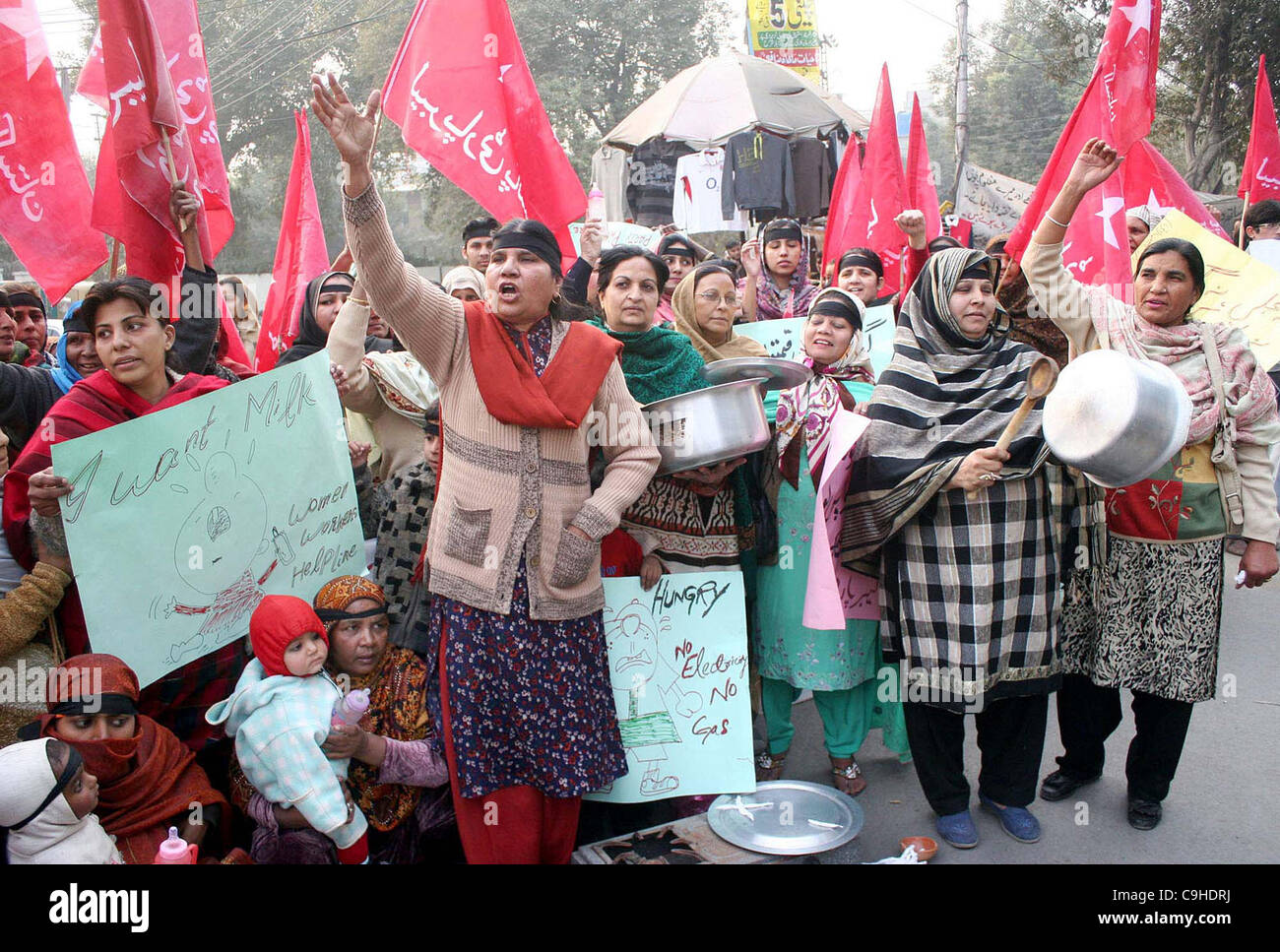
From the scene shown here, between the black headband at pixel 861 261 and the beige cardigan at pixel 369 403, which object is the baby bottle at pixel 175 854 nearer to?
the beige cardigan at pixel 369 403

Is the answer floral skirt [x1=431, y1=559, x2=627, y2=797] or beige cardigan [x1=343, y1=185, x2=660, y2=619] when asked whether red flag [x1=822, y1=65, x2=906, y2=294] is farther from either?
floral skirt [x1=431, y1=559, x2=627, y2=797]

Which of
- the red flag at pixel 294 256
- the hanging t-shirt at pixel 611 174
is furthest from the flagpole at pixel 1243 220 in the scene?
the hanging t-shirt at pixel 611 174

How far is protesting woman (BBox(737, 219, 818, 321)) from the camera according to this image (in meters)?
5.32

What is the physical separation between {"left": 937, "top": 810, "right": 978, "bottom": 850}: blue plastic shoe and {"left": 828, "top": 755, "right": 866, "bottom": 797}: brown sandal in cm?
44

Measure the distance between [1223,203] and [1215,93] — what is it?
6.77 feet

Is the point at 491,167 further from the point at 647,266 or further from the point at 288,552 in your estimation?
the point at 288,552

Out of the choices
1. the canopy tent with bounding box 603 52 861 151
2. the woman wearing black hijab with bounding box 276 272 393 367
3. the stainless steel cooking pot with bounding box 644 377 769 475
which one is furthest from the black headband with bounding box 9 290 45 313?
the canopy tent with bounding box 603 52 861 151

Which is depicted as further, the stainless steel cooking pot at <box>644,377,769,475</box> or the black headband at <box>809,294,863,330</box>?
the black headband at <box>809,294,863,330</box>

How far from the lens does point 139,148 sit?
2963 mm

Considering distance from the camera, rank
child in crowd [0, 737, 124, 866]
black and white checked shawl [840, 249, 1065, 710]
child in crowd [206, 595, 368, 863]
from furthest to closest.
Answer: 1. black and white checked shawl [840, 249, 1065, 710]
2. child in crowd [206, 595, 368, 863]
3. child in crowd [0, 737, 124, 866]

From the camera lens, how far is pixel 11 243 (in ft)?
10.2

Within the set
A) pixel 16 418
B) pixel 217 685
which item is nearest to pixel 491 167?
pixel 16 418

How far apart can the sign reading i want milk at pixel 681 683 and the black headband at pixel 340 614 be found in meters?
0.73

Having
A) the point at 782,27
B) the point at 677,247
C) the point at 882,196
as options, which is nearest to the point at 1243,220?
the point at 882,196
